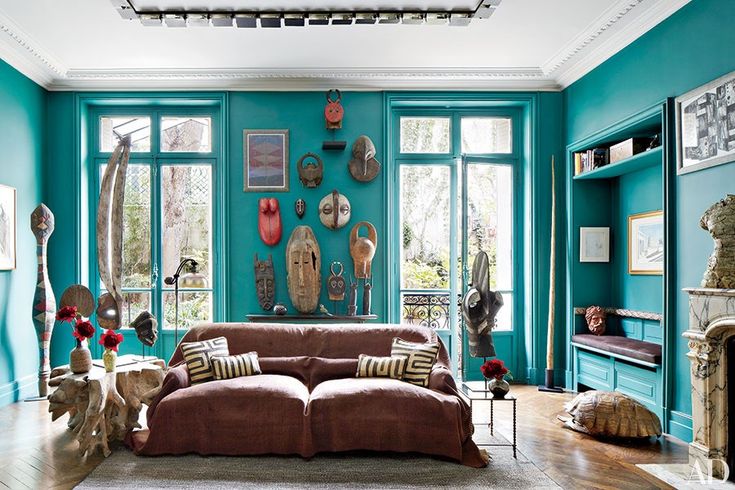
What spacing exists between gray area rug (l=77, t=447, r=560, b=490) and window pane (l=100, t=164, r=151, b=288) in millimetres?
2858

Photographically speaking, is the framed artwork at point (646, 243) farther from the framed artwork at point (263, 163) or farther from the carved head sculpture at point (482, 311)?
the framed artwork at point (263, 163)

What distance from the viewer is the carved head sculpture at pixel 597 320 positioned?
559cm

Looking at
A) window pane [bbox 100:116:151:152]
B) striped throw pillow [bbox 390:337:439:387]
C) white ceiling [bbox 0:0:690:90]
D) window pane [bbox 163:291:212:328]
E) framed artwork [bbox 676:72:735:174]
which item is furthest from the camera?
window pane [bbox 100:116:151:152]

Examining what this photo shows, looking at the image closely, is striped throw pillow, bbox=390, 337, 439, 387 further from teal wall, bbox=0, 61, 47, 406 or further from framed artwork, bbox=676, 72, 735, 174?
teal wall, bbox=0, 61, 47, 406

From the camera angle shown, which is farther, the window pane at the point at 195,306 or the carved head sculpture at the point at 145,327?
the window pane at the point at 195,306

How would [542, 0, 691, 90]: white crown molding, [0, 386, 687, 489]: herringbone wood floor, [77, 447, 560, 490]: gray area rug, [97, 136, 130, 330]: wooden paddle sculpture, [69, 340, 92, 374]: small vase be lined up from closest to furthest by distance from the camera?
1. [77, 447, 560, 490]: gray area rug
2. [0, 386, 687, 489]: herringbone wood floor
3. [69, 340, 92, 374]: small vase
4. [542, 0, 691, 90]: white crown molding
5. [97, 136, 130, 330]: wooden paddle sculpture

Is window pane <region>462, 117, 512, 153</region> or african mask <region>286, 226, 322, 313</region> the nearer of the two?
african mask <region>286, 226, 322, 313</region>

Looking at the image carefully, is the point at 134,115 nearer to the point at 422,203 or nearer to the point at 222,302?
the point at 222,302

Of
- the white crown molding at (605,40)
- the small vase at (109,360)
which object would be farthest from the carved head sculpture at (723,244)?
the small vase at (109,360)

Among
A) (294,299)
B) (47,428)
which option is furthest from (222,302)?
(47,428)

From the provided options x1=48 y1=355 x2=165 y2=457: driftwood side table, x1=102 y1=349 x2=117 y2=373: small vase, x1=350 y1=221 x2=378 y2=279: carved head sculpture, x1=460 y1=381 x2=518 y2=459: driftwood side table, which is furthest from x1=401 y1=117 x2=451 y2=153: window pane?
x1=102 y1=349 x2=117 y2=373: small vase

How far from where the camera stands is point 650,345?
4789 mm

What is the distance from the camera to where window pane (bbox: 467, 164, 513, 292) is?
6.37 m

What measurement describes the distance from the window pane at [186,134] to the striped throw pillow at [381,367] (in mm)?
3383
